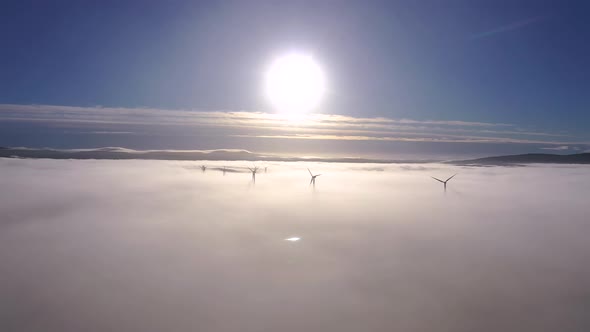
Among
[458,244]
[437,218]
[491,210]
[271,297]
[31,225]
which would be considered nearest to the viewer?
[271,297]

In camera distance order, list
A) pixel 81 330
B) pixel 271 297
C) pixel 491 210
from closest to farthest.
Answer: pixel 81 330 < pixel 271 297 < pixel 491 210

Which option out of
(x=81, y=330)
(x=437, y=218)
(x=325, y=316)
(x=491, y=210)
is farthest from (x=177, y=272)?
(x=491, y=210)

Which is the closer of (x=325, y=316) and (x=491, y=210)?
(x=325, y=316)

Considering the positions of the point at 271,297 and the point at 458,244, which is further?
the point at 458,244

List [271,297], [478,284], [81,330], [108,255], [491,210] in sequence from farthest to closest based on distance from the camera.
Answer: [491,210] → [108,255] → [478,284] → [271,297] → [81,330]

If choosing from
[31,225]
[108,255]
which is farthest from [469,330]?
[31,225]

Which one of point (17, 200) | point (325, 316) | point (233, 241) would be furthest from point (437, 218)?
point (17, 200)

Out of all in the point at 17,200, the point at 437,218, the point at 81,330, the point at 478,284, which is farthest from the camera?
the point at 17,200

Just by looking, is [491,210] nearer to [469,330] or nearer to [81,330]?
[469,330]

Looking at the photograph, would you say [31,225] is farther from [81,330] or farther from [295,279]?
[295,279]
